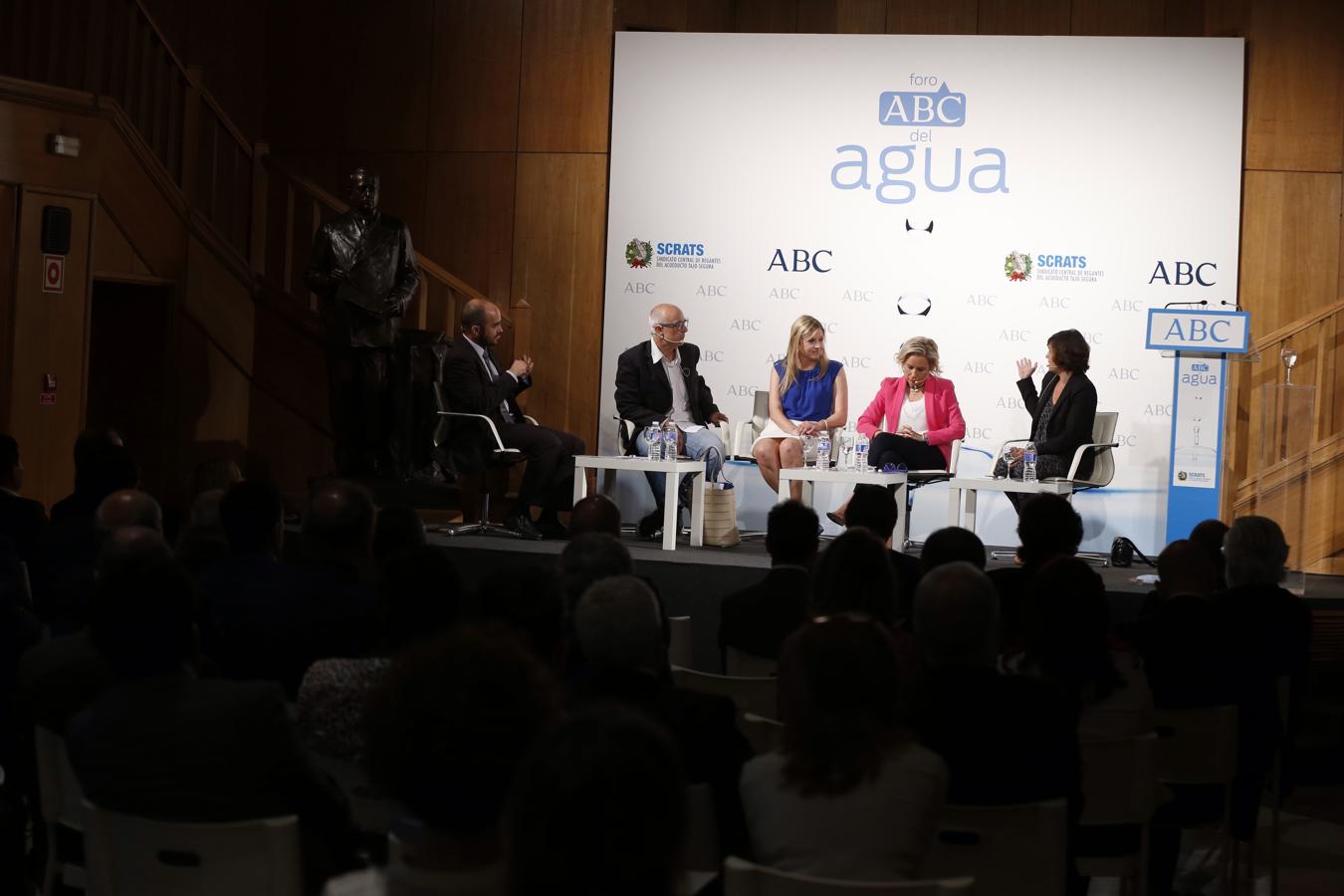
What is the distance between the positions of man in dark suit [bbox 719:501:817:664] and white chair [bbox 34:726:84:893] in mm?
1700

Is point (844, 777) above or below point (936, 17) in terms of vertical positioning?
below

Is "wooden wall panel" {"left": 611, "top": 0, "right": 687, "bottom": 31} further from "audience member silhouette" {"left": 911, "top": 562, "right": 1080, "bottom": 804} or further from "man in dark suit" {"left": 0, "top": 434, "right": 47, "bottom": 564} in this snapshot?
"audience member silhouette" {"left": 911, "top": 562, "right": 1080, "bottom": 804}

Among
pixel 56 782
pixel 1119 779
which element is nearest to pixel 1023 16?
pixel 1119 779

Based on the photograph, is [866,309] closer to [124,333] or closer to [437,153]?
[437,153]

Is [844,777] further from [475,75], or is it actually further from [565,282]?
[475,75]

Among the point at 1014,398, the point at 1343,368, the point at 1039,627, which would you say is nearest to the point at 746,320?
the point at 1014,398

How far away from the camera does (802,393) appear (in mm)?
Answer: 7945

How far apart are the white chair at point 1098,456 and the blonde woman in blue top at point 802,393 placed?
0.94 metres

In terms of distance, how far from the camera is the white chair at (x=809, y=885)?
185 cm

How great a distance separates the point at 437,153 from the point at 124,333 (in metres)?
2.25

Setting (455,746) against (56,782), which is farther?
(56,782)

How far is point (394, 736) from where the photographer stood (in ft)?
5.15

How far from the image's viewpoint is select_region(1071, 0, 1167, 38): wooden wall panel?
9.27 m

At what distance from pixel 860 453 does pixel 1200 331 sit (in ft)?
5.65
